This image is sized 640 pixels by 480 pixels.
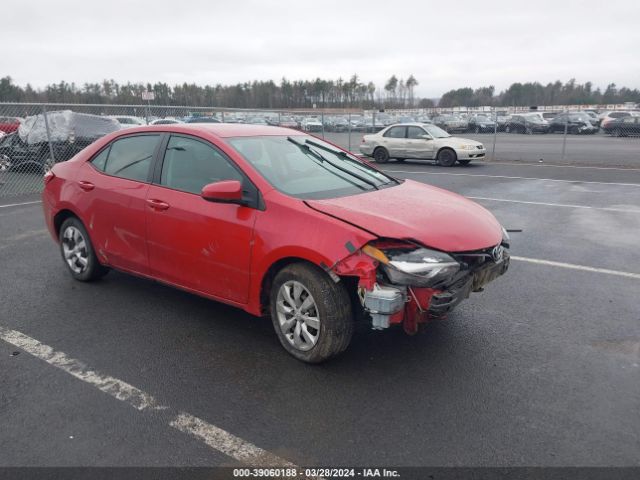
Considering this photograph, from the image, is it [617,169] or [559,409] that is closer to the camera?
[559,409]

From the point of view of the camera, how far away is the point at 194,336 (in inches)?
160

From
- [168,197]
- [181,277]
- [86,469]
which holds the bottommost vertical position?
[86,469]

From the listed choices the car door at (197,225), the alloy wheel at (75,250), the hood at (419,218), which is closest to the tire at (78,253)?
the alloy wheel at (75,250)

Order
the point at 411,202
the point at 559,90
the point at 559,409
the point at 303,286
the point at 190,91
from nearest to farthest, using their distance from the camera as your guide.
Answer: the point at 559,409, the point at 303,286, the point at 411,202, the point at 190,91, the point at 559,90

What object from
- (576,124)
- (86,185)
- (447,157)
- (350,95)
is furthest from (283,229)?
(350,95)

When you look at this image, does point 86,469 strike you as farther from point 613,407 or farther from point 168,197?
point 613,407

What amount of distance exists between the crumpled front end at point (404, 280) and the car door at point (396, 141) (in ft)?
48.1

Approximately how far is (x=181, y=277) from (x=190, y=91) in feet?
335

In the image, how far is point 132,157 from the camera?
4.68 metres

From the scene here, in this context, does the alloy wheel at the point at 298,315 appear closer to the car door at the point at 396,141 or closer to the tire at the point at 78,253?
the tire at the point at 78,253

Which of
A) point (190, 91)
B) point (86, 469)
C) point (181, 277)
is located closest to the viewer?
point (86, 469)

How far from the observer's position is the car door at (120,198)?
4457 millimetres

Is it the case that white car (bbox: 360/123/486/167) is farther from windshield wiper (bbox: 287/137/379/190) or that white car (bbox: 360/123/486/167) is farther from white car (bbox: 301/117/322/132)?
windshield wiper (bbox: 287/137/379/190)

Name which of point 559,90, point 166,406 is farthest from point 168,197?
point 559,90
